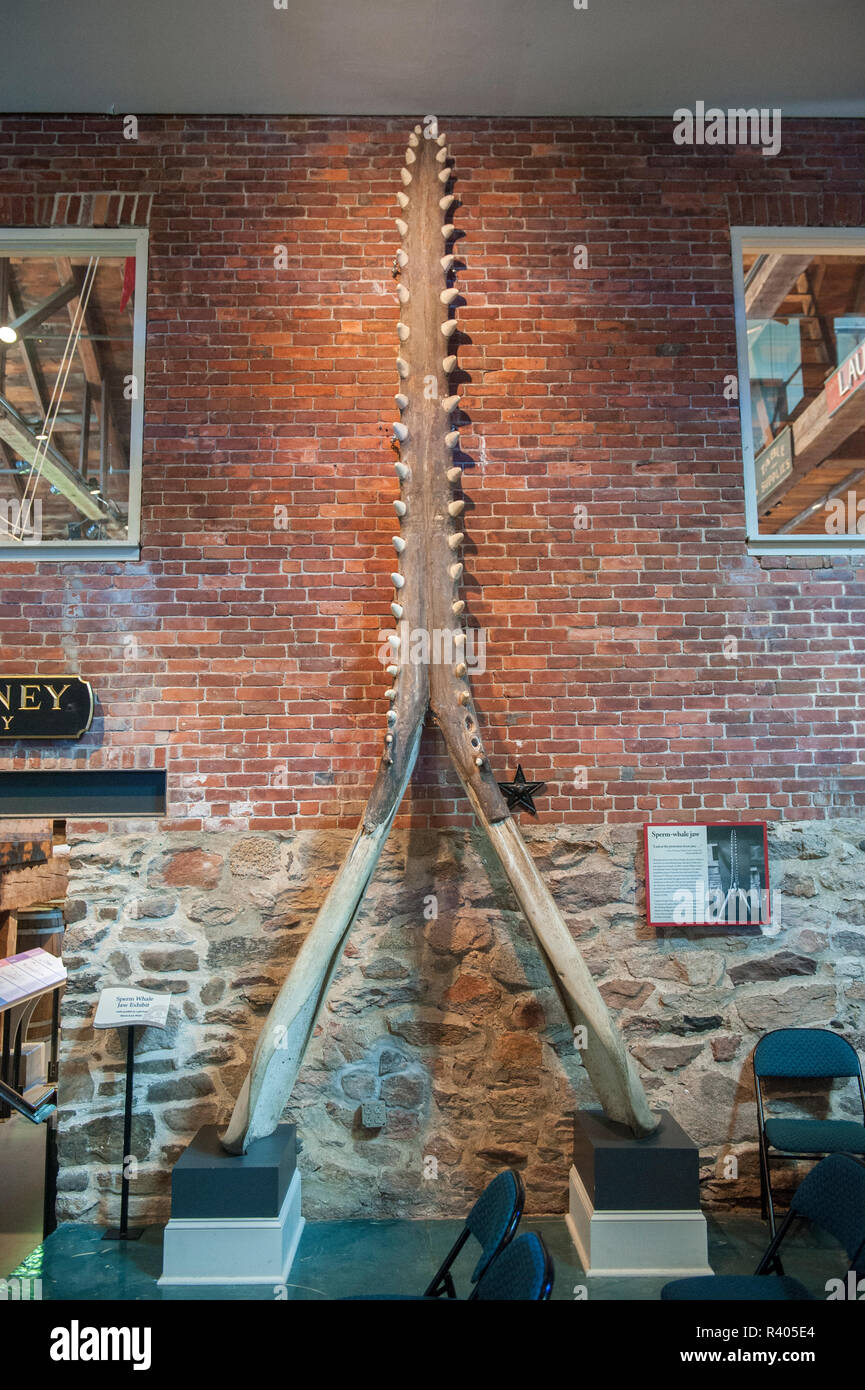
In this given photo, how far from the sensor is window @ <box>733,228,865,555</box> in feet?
16.3

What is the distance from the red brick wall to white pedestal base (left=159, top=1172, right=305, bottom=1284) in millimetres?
1735

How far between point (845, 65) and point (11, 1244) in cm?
681

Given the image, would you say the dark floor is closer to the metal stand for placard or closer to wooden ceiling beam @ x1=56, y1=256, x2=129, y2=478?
the metal stand for placard

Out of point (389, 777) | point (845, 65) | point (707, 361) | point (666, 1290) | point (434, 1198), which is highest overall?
point (845, 65)

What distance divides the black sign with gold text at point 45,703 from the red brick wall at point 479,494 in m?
0.09

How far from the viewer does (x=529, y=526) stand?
476 centimetres

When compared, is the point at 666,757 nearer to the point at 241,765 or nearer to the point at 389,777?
the point at 389,777

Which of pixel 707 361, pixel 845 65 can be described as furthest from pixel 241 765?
pixel 845 65

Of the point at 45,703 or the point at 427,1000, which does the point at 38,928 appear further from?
the point at 427,1000

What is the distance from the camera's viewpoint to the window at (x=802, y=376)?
195 inches

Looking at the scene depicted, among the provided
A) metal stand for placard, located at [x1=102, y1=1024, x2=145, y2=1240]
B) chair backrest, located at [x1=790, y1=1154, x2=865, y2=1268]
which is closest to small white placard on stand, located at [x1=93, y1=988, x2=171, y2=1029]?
metal stand for placard, located at [x1=102, y1=1024, x2=145, y2=1240]

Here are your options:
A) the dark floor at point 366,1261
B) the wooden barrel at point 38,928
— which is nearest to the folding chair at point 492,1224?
the dark floor at point 366,1261

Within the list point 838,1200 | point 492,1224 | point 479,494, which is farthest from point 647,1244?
point 479,494

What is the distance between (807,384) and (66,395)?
410 centimetres
